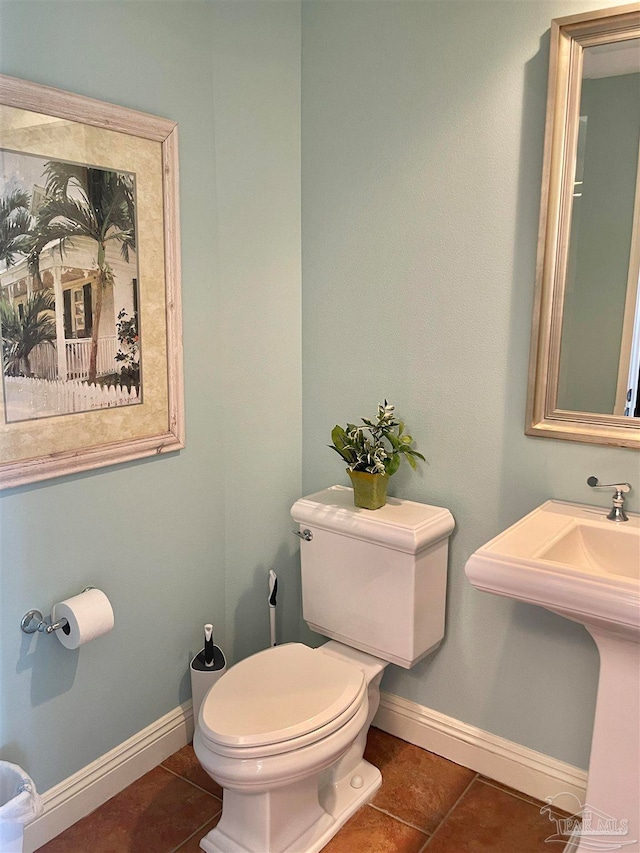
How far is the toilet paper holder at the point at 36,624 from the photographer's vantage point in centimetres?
167

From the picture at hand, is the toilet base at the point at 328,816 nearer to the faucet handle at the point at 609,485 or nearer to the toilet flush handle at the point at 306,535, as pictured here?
the toilet flush handle at the point at 306,535

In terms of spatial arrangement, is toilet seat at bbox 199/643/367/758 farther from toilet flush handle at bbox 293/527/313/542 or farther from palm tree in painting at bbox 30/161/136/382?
palm tree in painting at bbox 30/161/136/382

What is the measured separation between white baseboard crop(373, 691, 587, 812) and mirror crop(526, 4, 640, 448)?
0.92 meters

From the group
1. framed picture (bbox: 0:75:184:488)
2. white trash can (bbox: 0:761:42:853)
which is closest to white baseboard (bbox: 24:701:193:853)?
white trash can (bbox: 0:761:42:853)

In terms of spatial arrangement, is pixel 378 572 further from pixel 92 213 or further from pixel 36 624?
pixel 92 213

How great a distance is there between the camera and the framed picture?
1.55 m

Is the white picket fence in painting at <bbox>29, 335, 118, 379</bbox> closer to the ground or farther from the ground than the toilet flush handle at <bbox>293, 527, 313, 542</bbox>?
farther from the ground

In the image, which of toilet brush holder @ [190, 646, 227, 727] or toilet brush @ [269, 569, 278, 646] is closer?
toilet brush holder @ [190, 646, 227, 727]

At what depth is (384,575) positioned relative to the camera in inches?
76.2

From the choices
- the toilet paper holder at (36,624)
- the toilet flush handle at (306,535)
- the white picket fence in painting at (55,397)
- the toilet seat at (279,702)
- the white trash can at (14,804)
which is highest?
the white picket fence in painting at (55,397)

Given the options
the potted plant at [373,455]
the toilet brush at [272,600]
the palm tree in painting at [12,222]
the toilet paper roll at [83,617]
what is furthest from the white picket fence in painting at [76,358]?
the toilet brush at [272,600]

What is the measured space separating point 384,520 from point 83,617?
813 mm

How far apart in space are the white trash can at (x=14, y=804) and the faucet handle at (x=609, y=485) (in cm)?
148

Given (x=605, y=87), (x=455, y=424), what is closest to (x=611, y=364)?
(x=455, y=424)
